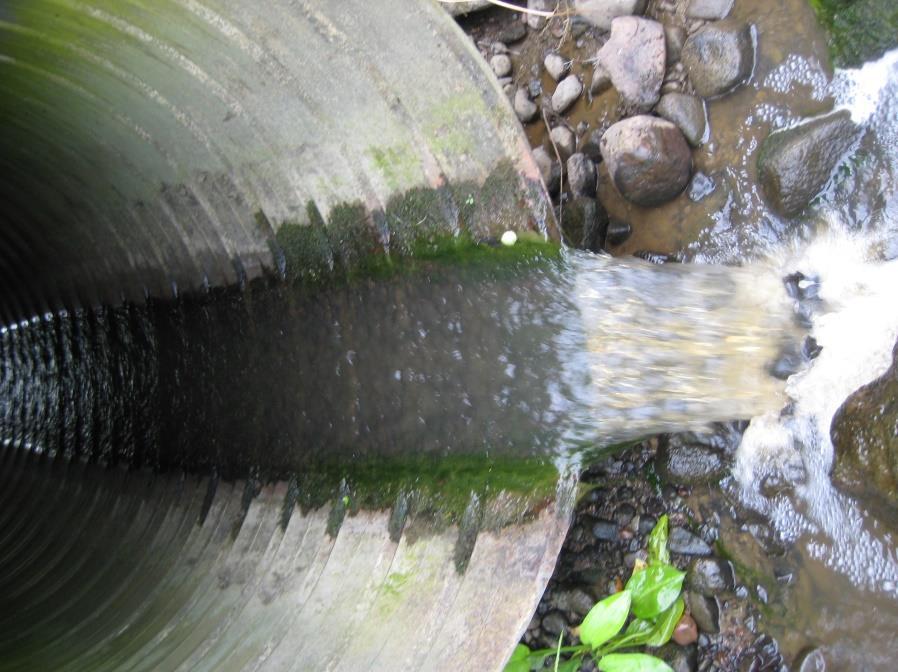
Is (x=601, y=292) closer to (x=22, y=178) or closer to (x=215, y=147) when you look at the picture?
(x=215, y=147)

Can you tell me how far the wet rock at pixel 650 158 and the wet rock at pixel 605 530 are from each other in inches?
51.4

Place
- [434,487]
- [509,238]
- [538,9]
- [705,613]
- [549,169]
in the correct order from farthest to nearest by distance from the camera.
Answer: [538,9]
[549,169]
[705,613]
[434,487]
[509,238]

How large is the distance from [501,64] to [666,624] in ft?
8.20

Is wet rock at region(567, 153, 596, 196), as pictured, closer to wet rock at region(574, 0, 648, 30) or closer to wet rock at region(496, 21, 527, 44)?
wet rock at region(574, 0, 648, 30)

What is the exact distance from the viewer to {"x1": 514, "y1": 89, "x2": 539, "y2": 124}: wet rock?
11.6ft

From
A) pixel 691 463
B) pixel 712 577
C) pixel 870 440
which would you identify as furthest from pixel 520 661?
pixel 870 440

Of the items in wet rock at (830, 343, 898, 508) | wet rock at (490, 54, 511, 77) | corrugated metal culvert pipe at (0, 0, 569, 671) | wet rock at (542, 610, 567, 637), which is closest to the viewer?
corrugated metal culvert pipe at (0, 0, 569, 671)

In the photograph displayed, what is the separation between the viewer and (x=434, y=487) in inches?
110

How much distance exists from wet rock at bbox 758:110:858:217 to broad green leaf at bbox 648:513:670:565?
4.20 ft

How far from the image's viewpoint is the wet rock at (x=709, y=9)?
3.10 metres

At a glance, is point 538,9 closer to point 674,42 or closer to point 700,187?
point 674,42

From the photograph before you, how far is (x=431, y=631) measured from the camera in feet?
8.03

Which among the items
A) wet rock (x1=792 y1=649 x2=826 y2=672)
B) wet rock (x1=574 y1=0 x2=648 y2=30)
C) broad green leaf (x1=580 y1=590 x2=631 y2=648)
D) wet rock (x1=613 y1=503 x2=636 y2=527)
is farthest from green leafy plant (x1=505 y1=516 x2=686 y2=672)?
wet rock (x1=574 y1=0 x2=648 y2=30)

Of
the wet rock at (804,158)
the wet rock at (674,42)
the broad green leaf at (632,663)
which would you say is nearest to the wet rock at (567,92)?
the wet rock at (674,42)
